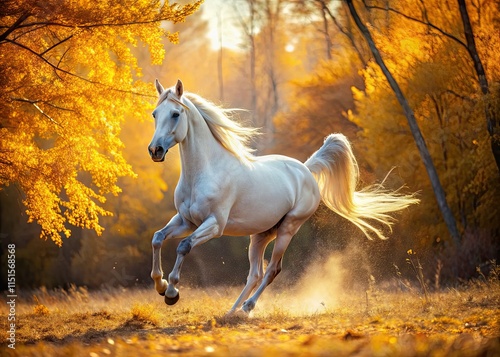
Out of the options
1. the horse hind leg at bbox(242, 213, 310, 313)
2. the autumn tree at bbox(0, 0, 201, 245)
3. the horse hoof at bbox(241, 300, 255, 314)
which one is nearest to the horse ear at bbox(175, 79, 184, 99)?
the autumn tree at bbox(0, 0, 201, 245)

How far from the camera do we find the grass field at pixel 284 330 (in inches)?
209

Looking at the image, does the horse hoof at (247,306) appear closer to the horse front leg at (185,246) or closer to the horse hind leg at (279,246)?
the horse hind leg at (279,246)

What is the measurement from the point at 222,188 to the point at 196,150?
521 millimetres

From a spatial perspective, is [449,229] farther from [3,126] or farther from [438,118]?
[3,126]

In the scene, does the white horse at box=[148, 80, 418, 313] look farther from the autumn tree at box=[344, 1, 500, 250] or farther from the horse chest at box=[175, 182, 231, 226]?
the autumn tree at box=[344, 1, 500, 250]

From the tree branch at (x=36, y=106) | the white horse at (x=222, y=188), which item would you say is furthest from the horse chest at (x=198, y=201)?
the tree branch at (x=36, y=106)

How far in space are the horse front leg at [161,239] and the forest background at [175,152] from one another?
1.62 meters

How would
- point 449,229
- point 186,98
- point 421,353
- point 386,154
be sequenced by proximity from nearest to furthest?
point 421,353 < point 186,98 < point 449,229 < point 386,154

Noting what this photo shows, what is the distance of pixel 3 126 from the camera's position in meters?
12.2

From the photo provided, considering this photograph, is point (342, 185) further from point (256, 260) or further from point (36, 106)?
point (36, 106)

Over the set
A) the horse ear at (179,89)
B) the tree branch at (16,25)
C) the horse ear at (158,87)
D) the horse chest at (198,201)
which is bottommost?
the horse chest at (198,201)

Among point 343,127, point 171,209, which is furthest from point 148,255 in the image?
point 343,127

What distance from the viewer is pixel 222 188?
30.5 ft

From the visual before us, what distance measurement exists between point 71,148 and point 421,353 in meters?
8.43
